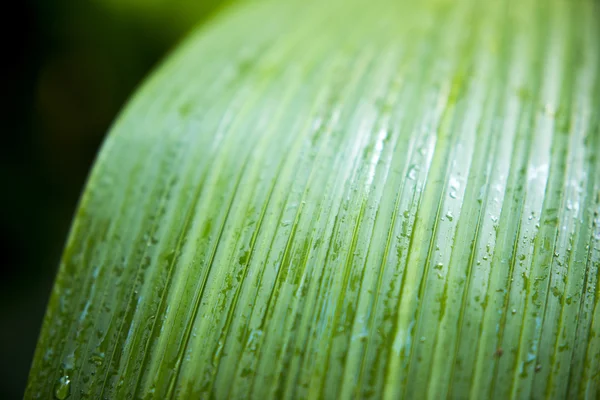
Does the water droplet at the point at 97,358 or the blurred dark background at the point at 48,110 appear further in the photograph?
the blurred dark background at the point at 48,110

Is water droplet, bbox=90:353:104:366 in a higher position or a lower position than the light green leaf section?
lower

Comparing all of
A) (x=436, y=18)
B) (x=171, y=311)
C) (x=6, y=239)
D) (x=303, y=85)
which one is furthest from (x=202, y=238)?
(x=6, y=239)

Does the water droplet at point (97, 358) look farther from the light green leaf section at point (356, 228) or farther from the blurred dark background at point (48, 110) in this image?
the blurred dark background at point (48, 110)

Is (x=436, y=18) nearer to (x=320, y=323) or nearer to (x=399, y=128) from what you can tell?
(x=399, y=128)

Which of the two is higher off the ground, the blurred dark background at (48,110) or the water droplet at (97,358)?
the blurred dark background at (48,110)

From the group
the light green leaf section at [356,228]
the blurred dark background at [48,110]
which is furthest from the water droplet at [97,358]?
the blurred dark background at [48,110]

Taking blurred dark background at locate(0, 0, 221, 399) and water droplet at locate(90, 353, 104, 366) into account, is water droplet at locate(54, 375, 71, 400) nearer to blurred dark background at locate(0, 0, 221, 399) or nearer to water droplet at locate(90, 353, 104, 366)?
water droplet at locate(90, 353, 104, 366)

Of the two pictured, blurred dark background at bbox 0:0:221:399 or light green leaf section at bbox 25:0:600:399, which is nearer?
light green leaf section at bbox 25:0:600:399

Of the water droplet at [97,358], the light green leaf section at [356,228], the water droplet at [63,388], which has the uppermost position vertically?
the light green leaf section at [356,228]

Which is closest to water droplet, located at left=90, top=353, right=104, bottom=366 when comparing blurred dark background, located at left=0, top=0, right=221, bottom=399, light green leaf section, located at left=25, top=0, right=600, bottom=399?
light green leaf section, located at left=25, top=0, right=600, bottom=399

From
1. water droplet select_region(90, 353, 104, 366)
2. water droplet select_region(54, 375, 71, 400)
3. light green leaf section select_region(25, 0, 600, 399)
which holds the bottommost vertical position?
water droplet select_region(54, 375, 71, 400)
